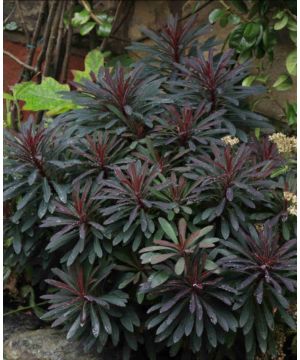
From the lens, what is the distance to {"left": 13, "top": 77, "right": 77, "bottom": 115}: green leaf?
2.99 m

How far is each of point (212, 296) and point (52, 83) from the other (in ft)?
4.91

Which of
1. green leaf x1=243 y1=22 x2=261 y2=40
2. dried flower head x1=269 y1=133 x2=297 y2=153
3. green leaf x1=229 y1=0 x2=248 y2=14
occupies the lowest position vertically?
dried flower head x1=269 y1=133 x2=297 y2=153

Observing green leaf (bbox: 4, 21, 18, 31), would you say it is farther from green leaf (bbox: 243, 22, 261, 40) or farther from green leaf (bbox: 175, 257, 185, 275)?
green leaf (bbox: 175, 257, 185, 275)

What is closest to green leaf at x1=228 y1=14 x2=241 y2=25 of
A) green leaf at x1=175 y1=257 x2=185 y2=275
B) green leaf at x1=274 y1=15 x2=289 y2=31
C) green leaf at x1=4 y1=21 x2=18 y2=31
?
green leaf at x1=274 y1=15 x2=289 y2=31

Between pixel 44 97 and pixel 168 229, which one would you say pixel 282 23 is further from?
pixel 168 229

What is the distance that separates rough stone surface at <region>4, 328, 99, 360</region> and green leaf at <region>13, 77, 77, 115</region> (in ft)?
3.43

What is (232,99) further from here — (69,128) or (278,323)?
(278,323)

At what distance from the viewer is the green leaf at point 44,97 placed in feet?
9.82

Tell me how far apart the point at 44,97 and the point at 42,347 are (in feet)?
3.93

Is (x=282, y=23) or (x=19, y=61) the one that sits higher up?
(x=282, y=23)

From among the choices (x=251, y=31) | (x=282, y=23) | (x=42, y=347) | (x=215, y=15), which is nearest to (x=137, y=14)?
(x=215, y=15)

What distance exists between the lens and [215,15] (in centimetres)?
311

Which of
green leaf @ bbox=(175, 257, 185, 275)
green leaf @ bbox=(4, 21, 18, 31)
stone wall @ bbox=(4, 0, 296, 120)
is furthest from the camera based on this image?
green leaf @ bbox=(4, 21, 18, 31)

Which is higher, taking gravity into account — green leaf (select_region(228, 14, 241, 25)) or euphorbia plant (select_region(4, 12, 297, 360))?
green leaf (select_region(228, 14, 241, 25))
